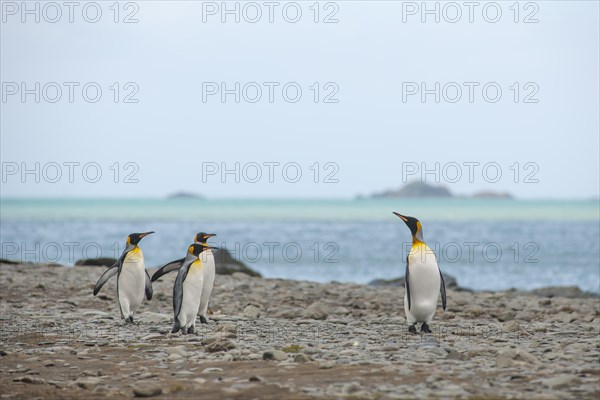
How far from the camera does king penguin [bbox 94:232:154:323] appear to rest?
9.22m

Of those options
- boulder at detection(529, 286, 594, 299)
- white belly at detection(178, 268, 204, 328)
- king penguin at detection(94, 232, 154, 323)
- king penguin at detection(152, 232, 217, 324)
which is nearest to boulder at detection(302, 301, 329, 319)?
king penguin at detection(152, 232, 217, 324)

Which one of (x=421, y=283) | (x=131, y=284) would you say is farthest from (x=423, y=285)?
(x=131, y=284)

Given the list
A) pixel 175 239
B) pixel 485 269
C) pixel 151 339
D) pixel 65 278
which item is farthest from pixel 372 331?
pixel 175 239

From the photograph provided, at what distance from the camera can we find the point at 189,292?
8.17 metres

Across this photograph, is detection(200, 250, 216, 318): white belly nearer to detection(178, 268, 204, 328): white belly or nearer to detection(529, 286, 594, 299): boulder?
detection(178, 268, 204, 328): white belly

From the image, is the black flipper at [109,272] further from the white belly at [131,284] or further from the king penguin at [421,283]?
the king penguin at [421,283]

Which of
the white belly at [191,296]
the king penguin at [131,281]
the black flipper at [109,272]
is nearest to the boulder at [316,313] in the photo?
the white belly at [191,296]

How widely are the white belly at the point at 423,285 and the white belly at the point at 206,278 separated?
7.45ft

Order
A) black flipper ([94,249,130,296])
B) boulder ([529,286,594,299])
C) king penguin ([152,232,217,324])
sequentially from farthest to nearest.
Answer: boulder ([529,286,594,299])
black flipper ([94,249,130,296])
king penguin ([152,232,217,324])

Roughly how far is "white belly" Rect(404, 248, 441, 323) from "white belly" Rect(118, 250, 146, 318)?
313 cm

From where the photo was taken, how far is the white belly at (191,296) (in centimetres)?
802

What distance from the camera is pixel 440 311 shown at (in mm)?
10789

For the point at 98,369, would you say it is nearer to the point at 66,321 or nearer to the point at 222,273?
the point at 66,321

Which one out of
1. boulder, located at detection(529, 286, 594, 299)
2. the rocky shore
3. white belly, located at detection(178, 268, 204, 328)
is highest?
white belly, located at detection(178, 268, 204, 328)
